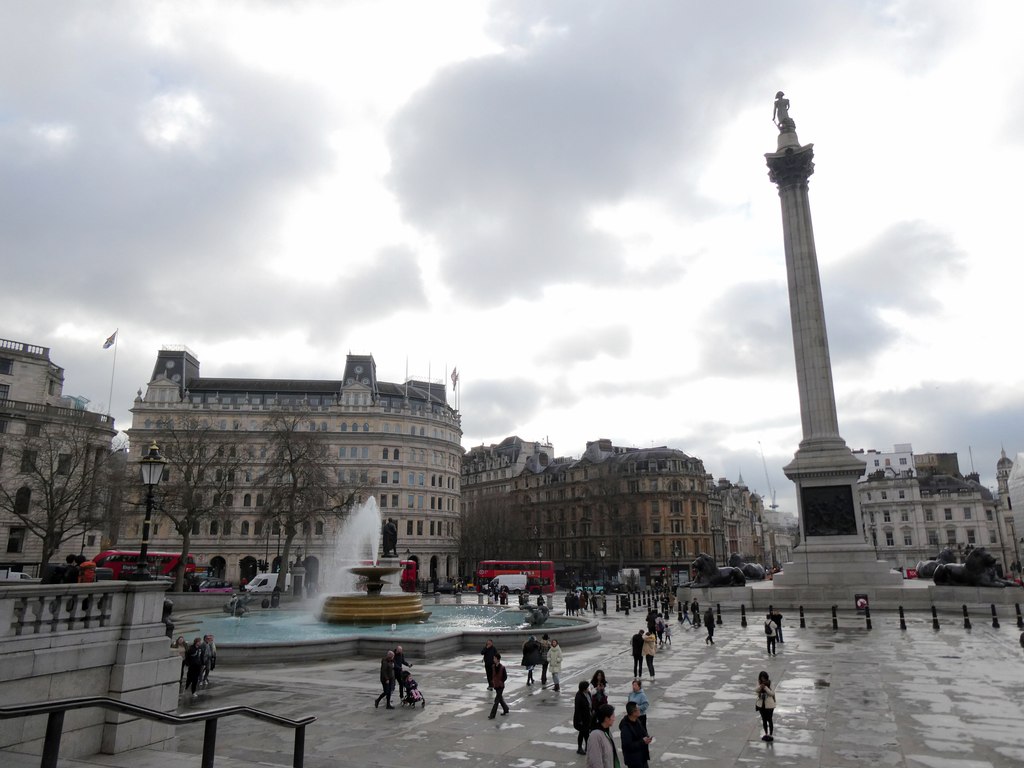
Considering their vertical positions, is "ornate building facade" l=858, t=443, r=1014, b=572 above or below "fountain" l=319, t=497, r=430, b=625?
above

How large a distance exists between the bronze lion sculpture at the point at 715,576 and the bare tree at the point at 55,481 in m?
37.5

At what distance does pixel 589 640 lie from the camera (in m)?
25.4

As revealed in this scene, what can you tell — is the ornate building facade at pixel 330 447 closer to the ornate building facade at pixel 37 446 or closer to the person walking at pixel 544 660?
the ornate building facade at pixel 37 446

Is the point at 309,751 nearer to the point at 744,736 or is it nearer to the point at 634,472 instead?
the point at 744,736

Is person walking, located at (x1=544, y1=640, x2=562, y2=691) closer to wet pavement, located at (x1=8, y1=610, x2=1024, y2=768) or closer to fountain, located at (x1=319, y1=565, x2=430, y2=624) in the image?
wet pavement, located at (x1=8, y1=610, x2=1024, y2=768)

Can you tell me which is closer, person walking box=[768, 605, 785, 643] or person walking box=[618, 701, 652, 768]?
person walking box=[618, 701, 652, 768]

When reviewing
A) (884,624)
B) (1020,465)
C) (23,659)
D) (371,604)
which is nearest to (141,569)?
(23,659)

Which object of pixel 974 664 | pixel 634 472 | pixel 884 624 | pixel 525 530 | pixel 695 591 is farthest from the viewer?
pixel 525 530

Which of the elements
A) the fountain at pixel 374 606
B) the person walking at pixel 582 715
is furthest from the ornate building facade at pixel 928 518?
the person walking at pixel 582 715

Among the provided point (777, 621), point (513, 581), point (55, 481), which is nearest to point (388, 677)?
point (777, 621)

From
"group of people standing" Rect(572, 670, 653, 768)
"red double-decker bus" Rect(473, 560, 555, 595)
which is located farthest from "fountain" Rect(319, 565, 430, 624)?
"red double-decker bus" Rect(473, 560, 555, 595)

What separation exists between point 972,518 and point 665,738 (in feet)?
350

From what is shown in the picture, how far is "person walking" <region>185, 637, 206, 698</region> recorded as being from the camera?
15.3 m

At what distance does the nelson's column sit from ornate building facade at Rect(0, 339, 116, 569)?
146ft
